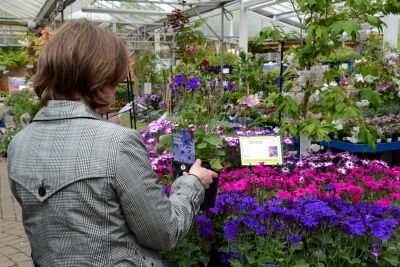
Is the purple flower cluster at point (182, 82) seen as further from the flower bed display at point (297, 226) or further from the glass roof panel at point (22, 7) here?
the glass roof panel at point (22, 7)

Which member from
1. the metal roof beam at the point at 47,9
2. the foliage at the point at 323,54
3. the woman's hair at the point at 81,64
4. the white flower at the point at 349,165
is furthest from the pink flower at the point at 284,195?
the metal roof beam at the point at 47,9

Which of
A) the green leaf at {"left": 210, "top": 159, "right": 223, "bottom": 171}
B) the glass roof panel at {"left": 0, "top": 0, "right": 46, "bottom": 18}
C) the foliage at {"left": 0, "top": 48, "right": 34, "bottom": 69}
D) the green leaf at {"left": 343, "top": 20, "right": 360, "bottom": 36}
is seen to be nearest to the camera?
the green leaf at {"left": 210, "top": 159, "right": 223, "bottom": 171}

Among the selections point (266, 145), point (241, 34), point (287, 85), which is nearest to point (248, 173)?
point (266, 145)

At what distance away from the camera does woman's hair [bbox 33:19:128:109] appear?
44.3 inches

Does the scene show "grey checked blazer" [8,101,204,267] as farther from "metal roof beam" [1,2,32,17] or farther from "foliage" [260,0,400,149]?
"metal roof beam" [1,2,32,17]

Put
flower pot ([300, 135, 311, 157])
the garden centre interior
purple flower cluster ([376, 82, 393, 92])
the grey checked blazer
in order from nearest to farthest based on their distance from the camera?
the grey checked blazer → the garden centre interior → flower pot ([300, 135, 311, 157]) → purple flower cluster ([376, 82, 393, 92])

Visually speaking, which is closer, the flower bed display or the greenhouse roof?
the flower bed display

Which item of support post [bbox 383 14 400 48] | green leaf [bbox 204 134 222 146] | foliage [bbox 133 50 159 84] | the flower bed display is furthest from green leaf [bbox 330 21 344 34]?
foliage [bbox 133 50 159 84]

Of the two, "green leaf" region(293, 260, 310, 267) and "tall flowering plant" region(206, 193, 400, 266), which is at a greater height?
"tall flowering plant" region(206, 193, 400, 266)

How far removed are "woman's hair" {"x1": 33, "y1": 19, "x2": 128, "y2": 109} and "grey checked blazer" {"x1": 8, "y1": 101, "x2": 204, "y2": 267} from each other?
0.12 ft

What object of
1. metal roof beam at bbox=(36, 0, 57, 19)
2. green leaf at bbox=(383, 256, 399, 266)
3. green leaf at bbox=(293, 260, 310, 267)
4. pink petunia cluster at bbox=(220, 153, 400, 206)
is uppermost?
metal roof beam at bbox=(36, 0, 57, 19)

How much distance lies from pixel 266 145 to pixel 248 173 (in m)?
0.20

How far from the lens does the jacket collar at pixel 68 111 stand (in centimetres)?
116

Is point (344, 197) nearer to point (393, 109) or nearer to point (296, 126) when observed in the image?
point (296, 126)
